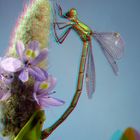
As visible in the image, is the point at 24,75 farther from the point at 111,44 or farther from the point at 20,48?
the point at 111,44

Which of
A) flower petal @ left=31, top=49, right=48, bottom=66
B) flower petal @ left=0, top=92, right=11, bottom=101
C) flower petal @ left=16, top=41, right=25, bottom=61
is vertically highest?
flower petal @ left=16, top=41, right=25, bottom=61

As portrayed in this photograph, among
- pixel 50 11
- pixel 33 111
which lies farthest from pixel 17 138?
pixel 50 11

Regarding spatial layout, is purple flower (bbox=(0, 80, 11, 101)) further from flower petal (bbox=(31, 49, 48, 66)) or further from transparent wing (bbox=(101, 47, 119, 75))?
transparent wing (bbox=(101, 47, 119, 75))

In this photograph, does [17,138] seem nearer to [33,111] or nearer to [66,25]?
[33,111]

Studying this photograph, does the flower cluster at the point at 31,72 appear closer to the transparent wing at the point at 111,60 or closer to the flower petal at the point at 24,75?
the flower petal at the point at 24,75

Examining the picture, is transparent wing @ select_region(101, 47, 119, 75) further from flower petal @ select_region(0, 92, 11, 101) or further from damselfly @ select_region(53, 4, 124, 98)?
flower petal @ select_region(0, 92, 11, 101)

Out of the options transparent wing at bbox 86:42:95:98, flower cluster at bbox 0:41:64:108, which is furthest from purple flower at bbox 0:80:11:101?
transparent wing at bbox 86:42:95:98

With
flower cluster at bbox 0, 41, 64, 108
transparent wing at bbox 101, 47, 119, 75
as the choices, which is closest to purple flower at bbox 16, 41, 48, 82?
flower cluster at bbox 0, 41, 64, 108

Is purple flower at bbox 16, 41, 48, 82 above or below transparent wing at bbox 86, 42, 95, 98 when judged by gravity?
above
